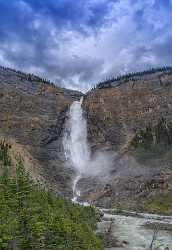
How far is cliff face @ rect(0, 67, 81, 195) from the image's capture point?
13612 centimetres

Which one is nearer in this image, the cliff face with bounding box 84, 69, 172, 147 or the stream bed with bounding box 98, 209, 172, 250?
the stream bed with bounding box 98, 209, 172, 250

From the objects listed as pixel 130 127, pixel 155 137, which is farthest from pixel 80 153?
pixel 155 137

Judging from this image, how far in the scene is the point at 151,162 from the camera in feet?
406

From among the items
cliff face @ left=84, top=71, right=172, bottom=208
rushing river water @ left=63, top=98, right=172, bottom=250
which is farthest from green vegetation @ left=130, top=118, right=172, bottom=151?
rushing river water @ left=63, top=98, right=172, bottom=250

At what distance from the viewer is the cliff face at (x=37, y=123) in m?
136

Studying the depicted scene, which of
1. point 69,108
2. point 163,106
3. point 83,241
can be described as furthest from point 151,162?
point 83,241

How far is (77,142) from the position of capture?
517 feet

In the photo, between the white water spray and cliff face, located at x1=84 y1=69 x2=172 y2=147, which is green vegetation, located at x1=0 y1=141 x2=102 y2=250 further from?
cliff face, located at x1=84 y1=69 x2=172 y2=147

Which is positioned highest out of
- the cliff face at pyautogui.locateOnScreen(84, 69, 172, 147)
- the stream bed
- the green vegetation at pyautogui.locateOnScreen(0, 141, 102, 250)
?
the cliff face at pyautogui.locateOnScreen(84, 69, 172, 147)

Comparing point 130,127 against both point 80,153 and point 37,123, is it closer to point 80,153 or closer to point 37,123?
point 80,153

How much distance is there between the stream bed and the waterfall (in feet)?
140

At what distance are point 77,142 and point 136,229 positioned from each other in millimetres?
88233

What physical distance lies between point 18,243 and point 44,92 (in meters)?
147

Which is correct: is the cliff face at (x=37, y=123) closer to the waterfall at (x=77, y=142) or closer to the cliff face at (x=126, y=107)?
the waterfall at (x=77, y=142)
